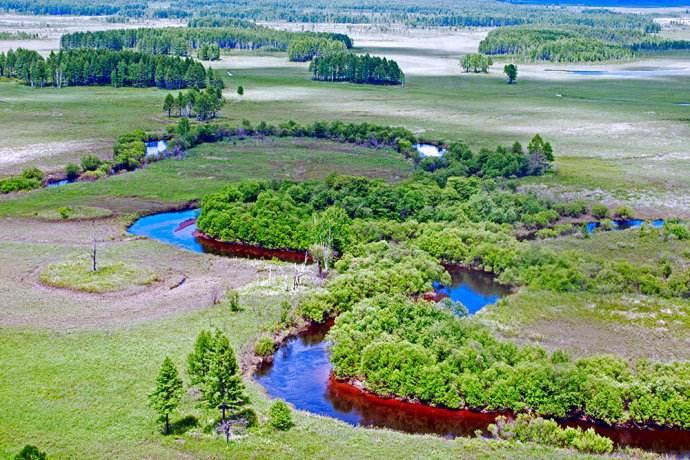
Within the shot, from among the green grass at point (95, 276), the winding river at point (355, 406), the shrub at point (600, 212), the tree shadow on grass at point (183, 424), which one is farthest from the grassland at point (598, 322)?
the shrub at point (600, 212)

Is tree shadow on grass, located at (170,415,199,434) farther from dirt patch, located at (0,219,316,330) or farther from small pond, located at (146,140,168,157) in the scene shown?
small pond, located at (146,140,168,157)

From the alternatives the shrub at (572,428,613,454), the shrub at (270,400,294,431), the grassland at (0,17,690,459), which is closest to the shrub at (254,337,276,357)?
the grassland at (0,17,690,459)

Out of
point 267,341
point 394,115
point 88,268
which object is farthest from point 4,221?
point 394,115

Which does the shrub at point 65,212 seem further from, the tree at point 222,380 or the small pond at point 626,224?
the small pond at point 626,224

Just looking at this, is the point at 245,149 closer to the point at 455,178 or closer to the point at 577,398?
the point at 455,178

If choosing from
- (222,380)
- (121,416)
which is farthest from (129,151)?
(222,380)

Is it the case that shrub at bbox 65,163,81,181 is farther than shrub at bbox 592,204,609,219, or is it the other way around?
shrub at bbox 65,163,81,181
